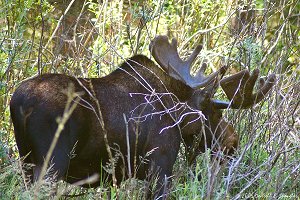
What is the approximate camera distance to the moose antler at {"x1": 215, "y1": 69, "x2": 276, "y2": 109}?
8342mm

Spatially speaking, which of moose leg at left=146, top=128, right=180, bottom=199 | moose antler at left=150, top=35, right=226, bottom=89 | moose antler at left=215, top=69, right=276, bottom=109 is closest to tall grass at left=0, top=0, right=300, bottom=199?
moose leg at left=146, top=128, right=180, bottom=199

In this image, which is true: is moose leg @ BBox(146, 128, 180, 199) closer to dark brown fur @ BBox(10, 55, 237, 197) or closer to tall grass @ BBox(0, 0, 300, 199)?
dark brown fur @ BBox(10, 55, 237, 197)

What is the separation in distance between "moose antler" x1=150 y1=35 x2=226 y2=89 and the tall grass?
455 mm

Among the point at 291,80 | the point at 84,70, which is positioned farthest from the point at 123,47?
the point at 291,80

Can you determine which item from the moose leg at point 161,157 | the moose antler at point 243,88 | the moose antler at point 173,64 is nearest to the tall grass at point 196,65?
the moose leg at point 161,157

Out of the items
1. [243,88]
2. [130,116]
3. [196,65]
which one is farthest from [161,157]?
[196,65]

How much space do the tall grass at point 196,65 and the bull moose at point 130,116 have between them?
214mm

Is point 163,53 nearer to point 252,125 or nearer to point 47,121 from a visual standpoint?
point 252,125

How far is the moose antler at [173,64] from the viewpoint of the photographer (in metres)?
8.55

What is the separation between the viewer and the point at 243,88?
8438mm

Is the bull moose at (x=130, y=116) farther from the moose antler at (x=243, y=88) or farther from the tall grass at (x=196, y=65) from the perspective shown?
the tall grass at (x=196, y=65)

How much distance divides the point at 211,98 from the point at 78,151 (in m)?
1.82

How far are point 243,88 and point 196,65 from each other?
2.58 meters

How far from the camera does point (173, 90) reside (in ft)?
27.3
